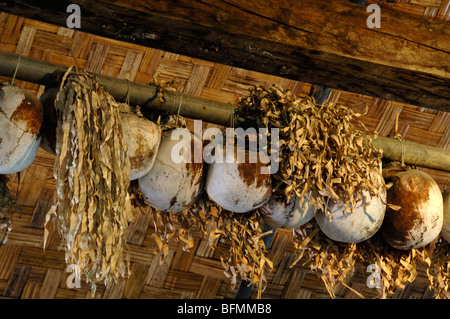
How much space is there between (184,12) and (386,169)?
44.5 inches

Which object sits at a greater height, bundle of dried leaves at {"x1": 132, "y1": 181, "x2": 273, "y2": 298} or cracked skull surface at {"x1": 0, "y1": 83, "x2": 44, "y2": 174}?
cracked skull surface at {"x1": 0, "y1": 83, "x2": 44, "y2": 174}

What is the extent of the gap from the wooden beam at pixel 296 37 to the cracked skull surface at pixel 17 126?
0.26 m

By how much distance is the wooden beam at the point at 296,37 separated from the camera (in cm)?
183

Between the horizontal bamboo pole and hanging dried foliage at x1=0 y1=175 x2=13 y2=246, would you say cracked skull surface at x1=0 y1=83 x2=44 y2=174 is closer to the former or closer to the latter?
the horizontal bamboo pole

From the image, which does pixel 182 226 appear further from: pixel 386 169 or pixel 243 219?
pixel 386 169

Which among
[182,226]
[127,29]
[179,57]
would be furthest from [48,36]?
[182,226]

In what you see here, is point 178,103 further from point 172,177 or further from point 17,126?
point 17,126

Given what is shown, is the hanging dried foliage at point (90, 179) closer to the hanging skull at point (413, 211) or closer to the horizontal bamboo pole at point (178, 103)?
the horizontal bamboo pole at point (178, 103)

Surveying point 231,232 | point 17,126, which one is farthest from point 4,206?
point 231,232

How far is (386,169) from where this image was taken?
2461mm

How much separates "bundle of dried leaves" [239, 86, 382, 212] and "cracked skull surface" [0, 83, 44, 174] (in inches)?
30.7

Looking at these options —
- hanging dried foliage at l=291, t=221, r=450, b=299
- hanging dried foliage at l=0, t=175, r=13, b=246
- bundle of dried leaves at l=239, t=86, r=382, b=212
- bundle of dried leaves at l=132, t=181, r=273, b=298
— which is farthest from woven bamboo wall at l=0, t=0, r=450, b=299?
hanging dried foliage at l=291, t=221, r=450, b=299

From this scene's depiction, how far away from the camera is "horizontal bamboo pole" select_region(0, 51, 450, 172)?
2.01m

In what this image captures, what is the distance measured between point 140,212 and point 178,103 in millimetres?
937
